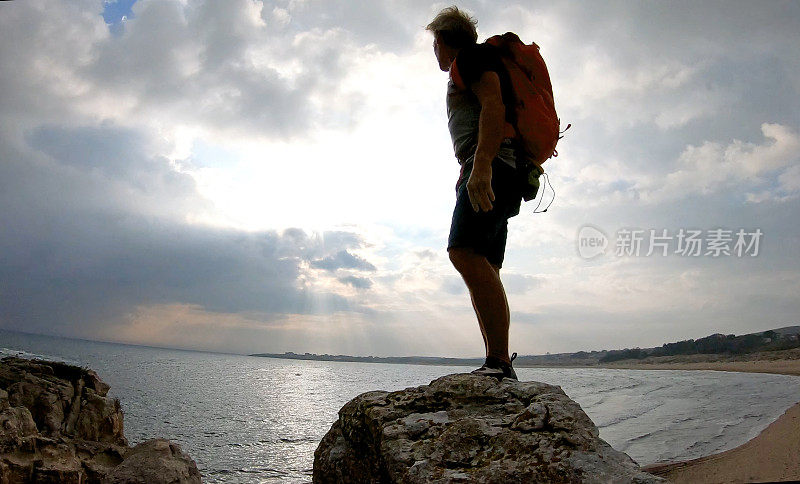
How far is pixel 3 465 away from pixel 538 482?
15.5 feet

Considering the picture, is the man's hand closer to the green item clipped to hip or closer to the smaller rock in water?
the green item clipped to hip

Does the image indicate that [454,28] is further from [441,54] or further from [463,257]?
[463,257]

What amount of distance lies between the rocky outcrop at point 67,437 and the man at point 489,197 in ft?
12.8

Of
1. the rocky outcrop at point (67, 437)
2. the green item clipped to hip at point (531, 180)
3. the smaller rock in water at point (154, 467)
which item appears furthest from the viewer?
the smaller rock in water at point (154, 467)

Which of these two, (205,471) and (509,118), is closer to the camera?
(509,118)

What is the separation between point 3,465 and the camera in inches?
162

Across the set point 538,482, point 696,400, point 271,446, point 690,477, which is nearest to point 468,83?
point 538,482

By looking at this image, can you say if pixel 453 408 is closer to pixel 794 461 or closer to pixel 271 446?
pixel 794 461

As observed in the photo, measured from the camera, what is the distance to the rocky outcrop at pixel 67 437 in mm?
4445

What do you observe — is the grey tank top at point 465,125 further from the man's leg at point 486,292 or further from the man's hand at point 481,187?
the man's leg at point 486,292

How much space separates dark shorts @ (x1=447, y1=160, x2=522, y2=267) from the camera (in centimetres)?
270

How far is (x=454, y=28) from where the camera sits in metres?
3.01

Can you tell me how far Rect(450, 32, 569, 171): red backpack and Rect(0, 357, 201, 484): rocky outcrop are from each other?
464cm

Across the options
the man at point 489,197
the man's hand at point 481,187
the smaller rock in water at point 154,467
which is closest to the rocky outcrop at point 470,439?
the man at point 489,197
